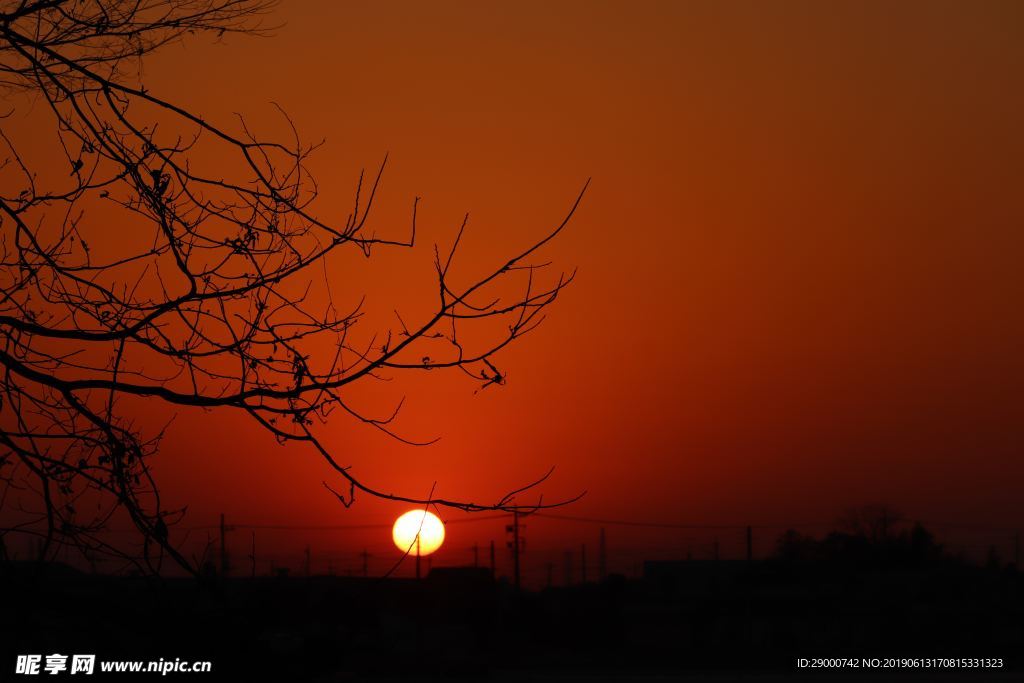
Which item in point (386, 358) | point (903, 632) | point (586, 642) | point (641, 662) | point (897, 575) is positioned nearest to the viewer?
point (386, 358)

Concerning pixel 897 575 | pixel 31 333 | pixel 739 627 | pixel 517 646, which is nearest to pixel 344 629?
pixel 31 333

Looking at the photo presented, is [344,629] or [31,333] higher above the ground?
[31,333]

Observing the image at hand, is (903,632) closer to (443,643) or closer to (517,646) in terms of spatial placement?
(517,646)

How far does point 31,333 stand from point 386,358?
4.35ft

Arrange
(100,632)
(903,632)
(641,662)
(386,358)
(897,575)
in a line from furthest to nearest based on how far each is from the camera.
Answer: (897,575), (903,632), (641,662), (386,358), (100,632)

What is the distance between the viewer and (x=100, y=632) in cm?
347

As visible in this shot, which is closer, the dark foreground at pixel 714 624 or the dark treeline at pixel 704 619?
the dark foreground at pixel 714 624

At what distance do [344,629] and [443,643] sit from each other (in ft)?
102

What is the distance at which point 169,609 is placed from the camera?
3.61 metres

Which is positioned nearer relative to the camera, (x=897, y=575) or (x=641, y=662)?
(x=641, y=662)

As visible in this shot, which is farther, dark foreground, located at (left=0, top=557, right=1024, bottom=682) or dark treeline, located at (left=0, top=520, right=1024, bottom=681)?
dark treeline, located at (left=0, top=520, right=1024, bottom=681)

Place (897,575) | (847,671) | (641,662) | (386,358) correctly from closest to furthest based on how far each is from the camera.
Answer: (386,358) → (847,671) → (641,662) → (897,575)

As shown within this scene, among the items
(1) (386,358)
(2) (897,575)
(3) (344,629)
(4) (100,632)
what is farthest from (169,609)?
(2) (897,575)

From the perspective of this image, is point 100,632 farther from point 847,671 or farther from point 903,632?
point 903,632
